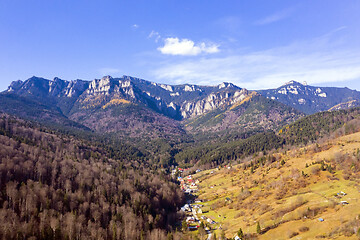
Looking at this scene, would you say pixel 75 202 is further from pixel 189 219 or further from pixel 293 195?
pixel 293 195

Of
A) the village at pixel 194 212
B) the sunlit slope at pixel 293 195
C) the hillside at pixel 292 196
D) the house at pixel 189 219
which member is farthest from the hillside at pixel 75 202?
the sunlit slope at pixel 293 195

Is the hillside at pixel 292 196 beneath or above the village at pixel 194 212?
above

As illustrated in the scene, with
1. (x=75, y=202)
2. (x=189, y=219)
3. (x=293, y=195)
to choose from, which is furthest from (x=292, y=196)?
(x=75, y=202)

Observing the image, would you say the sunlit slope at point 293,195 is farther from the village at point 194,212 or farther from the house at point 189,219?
the house at point 189,219

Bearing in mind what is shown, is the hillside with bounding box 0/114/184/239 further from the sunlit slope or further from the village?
the sunlit slope

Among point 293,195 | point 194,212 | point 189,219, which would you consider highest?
point 293,195

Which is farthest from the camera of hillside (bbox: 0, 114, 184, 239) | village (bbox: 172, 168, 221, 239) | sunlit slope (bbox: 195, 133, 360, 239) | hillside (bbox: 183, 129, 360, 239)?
village (bbox: 172, 168, 221, 239)

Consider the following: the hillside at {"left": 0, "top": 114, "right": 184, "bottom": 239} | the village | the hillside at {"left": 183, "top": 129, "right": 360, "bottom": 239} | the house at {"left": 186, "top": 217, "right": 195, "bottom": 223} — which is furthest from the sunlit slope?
the hillside at {"left": 0, "top": 114, "right": 184, "bottom": 239}
